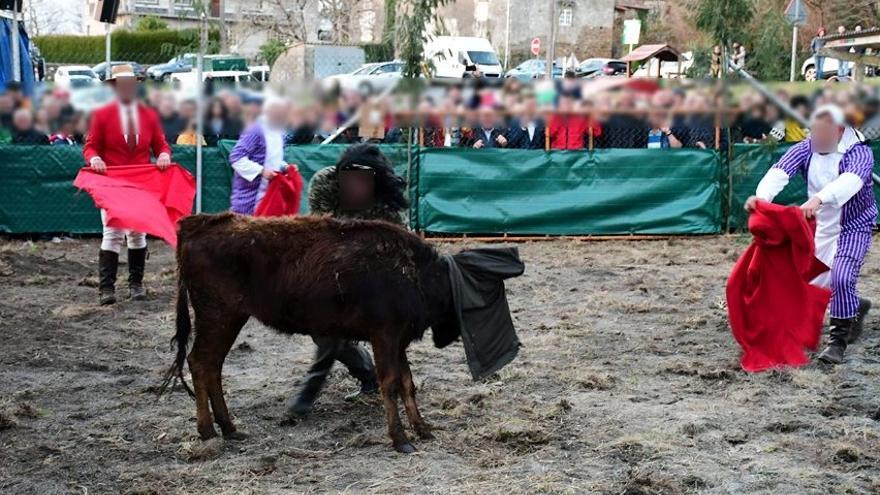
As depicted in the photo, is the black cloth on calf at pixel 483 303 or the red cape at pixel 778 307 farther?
the red cape at pixel 778 307

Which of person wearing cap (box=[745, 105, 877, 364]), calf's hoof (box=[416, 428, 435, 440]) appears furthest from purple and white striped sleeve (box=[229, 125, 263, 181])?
person wearing cap (box=[745, 105, 877, 364])

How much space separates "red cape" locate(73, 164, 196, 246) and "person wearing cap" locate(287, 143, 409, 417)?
8.70 ft

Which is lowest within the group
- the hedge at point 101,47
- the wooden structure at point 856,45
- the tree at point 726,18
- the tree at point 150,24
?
the wooden structure at point 856,45

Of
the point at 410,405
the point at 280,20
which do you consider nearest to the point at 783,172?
the point at 410,405

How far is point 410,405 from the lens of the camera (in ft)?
18.8

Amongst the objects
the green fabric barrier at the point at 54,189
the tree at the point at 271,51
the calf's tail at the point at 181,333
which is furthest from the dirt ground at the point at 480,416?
the tree at the point at 271,51

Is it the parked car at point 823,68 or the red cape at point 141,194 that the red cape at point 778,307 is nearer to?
the red cape at point 141,194

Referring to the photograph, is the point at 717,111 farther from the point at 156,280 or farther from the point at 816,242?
the point at 156,280

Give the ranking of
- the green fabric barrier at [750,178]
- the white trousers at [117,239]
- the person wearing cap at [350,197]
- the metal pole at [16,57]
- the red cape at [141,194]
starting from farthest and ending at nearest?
the green fabric barrier at [750,178], the metal pole at [16,57], the white trousers at [117,239], the red cape at [141,194], the person wearing cap at [350,197]

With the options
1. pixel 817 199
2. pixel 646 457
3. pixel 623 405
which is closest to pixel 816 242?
pixel 817 199

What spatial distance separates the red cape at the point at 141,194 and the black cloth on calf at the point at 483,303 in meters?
3.50

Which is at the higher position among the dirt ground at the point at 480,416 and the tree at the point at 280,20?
the tree at the point at 280,20

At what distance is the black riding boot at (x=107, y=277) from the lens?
32.0ft

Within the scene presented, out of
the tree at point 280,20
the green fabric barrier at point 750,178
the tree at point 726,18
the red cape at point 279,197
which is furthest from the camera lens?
the tree at point 280,20
